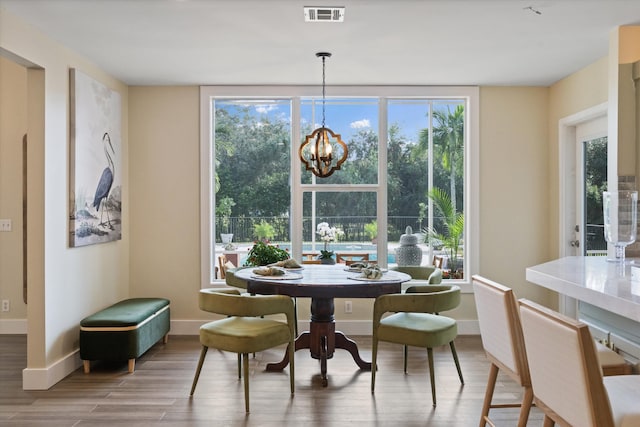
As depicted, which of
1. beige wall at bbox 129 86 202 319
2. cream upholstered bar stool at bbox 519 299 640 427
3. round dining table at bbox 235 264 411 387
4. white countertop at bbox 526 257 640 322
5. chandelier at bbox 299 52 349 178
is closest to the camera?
cream upholstered bar stool at bbox 519 299 640 427

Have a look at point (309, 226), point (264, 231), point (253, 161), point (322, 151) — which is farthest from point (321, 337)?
point (253, 161)

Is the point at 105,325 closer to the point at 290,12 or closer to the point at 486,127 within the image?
the point at 290,12

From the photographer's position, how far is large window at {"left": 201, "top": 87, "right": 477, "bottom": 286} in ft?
18.5

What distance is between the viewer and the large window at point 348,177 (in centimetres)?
563

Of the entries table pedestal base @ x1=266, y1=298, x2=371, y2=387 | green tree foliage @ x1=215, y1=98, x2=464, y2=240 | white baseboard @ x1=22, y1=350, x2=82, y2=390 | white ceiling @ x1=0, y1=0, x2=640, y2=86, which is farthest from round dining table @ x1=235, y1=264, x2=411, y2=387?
white ceiling @ x1=0, y1=0, x2=640, y2=86

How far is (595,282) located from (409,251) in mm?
3395

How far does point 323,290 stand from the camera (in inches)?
149

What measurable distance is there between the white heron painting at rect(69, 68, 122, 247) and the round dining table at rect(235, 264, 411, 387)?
4.64 ft

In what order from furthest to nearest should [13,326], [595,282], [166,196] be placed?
[166,196], [13,326], [595,282]

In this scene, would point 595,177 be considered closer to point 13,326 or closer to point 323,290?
point 323,290

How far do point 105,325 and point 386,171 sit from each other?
10.1 ft

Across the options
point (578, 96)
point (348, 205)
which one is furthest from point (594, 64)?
point (348, 205)

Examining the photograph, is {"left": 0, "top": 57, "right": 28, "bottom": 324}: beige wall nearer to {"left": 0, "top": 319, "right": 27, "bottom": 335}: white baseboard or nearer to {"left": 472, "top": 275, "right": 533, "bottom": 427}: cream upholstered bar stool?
{"left": 0, "top": 319, "right": 27, "bottom": 335}: white baseboard

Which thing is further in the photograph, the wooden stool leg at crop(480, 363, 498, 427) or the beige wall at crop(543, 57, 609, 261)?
the beige wall at crop(543, 57, 609, 261)
